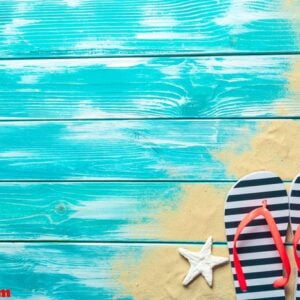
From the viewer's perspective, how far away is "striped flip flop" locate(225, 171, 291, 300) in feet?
3.22

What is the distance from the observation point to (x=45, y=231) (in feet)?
3.38

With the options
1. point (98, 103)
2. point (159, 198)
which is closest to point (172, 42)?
point (98, 103)

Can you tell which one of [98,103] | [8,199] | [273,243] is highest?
[98,103]

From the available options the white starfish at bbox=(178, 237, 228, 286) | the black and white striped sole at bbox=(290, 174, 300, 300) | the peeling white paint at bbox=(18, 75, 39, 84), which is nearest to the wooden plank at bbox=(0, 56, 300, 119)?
the peeling white paint at bbox=(18, 75, 39, 84)

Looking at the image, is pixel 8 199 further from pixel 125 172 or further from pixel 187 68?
pixel 187 68

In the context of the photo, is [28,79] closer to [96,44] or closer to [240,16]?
[96,44]

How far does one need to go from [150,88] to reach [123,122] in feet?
0.24

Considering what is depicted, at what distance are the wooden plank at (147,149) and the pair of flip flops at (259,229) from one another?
0.03m

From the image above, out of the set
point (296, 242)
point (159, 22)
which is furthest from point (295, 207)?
point (159, 22)

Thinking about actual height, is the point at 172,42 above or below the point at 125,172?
above

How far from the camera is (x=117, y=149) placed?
1009mm

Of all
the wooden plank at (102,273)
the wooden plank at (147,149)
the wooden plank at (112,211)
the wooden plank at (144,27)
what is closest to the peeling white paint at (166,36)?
the wooden plank at (144,27)

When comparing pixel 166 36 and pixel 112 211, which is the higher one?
pixel 166 36

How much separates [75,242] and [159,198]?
0.54 feet
